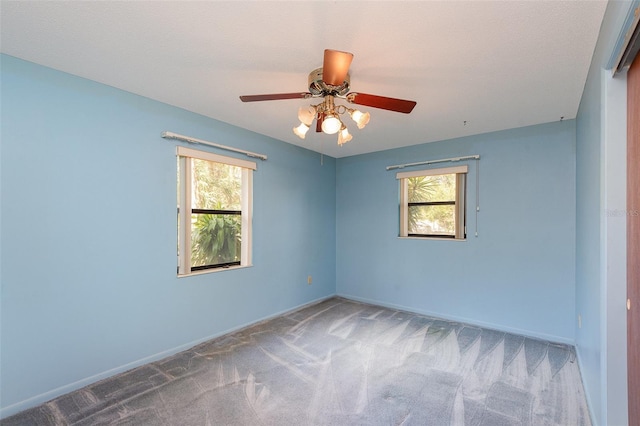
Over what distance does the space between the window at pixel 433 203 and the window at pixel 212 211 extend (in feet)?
7.12

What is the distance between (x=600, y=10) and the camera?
147cm

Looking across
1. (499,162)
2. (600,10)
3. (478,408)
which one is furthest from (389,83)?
(478,408)

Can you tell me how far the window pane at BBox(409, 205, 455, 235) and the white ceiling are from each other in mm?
1527

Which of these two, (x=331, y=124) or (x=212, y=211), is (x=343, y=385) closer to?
(x=331, y=124)

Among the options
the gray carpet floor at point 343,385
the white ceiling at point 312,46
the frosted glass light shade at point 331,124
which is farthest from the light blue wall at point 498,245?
the frosted glass light shade at point 331,124

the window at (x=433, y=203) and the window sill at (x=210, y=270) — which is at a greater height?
the window at (x=433, y=203)

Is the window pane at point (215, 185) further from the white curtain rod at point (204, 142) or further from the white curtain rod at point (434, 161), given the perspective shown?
the white curtain rod at point (434, 161)

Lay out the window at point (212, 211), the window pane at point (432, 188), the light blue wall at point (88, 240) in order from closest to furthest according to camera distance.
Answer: the light blue wall at point (88, 240), the window at point (212, 211), the window pane at point (432, 188)

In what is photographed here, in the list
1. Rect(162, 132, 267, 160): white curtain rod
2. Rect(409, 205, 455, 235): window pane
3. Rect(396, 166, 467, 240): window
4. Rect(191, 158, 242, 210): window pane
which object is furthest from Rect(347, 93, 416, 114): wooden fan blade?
A: Rect(409, 205, 455, 235): window pane

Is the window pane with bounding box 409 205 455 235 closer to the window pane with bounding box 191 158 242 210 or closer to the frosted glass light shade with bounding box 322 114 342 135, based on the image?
the window pane with bounding box 191 158 242 210

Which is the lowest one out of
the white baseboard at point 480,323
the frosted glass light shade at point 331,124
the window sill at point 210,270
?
the white baseboard at point 480,323

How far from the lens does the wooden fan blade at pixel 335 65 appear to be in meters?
1.46

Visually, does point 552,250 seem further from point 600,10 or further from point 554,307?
point 600,10

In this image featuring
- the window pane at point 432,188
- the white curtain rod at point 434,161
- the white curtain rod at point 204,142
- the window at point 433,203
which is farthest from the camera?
the window pane at point 432,188
